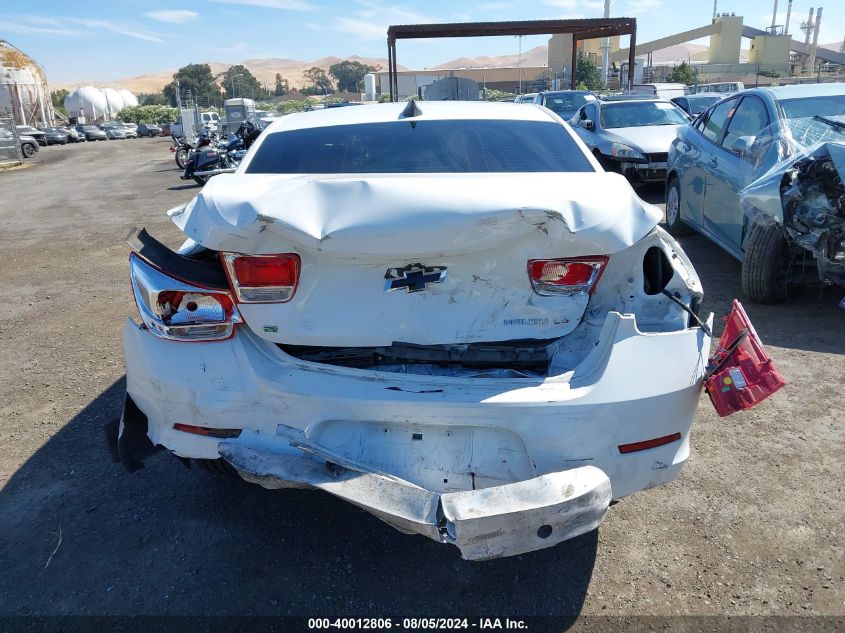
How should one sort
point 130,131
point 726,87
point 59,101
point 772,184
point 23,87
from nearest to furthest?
1. point 772,184
2. point 726,87
3. point 130,131
4. point 23,87
5. point 59,101

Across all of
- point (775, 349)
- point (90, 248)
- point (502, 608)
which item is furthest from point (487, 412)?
point (90, 248)

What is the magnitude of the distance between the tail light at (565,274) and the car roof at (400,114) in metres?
1.37

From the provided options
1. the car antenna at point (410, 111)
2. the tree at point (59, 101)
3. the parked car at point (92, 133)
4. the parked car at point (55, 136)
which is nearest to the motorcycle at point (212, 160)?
the car antenna at point (410, 111)

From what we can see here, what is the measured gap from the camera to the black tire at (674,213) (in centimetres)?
702

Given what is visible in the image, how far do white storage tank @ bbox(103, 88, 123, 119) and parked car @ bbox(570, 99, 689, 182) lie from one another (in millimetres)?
84262

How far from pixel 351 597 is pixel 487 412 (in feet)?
2.89

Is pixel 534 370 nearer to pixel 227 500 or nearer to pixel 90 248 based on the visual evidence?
pixel 227 500

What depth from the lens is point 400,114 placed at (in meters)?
3.36

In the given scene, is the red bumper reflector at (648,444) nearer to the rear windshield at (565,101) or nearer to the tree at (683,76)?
the rear windshield at (565,101)

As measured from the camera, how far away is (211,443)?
2.23 meters

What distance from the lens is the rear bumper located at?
6.40 feet

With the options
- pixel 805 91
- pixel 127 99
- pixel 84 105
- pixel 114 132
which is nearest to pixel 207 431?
pixel 805 91

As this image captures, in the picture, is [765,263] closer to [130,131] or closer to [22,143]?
[22,143]

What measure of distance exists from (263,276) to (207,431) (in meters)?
0.58
